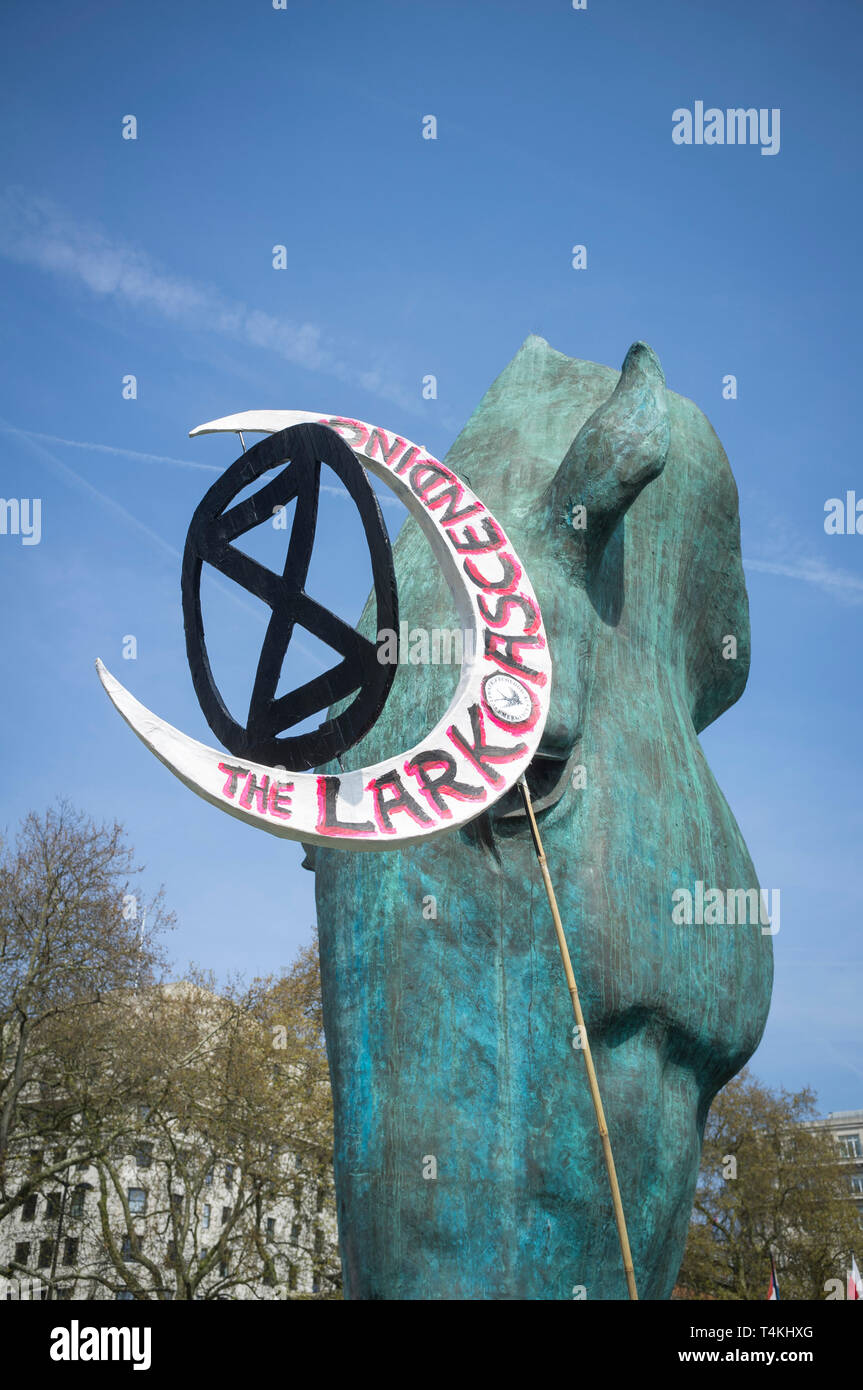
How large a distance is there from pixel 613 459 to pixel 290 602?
154 cm

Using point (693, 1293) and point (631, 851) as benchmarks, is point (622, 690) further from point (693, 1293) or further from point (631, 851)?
point (693, 1293)

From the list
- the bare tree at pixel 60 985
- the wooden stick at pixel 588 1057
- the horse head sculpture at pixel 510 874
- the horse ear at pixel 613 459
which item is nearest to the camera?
the wooden stick at pixel 588 1057

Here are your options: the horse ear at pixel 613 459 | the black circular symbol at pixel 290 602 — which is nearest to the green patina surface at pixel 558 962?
the horse ear at pixel 613 459

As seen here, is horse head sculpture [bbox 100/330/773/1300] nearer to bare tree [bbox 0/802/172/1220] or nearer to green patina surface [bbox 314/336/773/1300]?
green patina surface [bbox 314/336/773/1300]

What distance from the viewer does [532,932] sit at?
17.2 feet

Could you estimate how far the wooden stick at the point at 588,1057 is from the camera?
15.4 ft

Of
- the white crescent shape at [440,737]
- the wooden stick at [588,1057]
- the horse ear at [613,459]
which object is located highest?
the horse ear at [613,459]

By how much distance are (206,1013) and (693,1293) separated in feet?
40.4

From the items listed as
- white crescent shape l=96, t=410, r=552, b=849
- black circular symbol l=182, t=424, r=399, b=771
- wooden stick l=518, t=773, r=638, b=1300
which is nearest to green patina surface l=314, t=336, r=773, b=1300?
wooden stick l=518, t=773, r=638, b=1300

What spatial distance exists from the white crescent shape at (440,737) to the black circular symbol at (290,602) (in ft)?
0.71

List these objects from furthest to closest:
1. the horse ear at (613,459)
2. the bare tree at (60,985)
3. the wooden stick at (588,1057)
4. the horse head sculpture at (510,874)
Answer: the bare tree at (60,985), the horse ear at (613,459), the horse head sculpture at (510,874), the wooden stick at (588,1057)

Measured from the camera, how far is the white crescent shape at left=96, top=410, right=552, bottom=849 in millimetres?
4742

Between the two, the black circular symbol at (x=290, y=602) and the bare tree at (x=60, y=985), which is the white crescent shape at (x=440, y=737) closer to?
the black circular symbol at (x=290, y=602)

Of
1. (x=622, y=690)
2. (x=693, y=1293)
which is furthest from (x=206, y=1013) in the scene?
(x=622, y=690)
